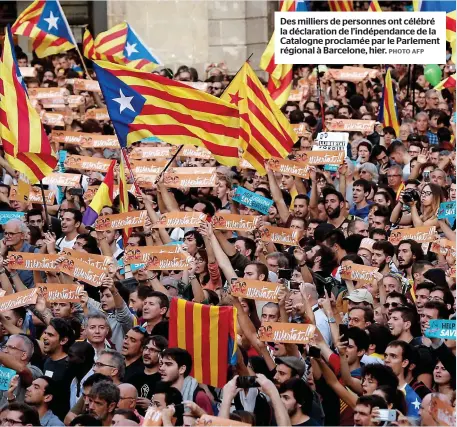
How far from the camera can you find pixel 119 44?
22.6 meters

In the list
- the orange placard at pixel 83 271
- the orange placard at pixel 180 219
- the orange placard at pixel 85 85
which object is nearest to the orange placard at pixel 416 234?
the orange placard at pixel 180 219

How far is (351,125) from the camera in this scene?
62.5 ft

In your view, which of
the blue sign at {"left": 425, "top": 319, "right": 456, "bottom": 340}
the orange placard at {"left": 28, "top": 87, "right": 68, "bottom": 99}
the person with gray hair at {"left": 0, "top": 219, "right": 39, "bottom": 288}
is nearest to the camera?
the blue sign at {"left": 425, "top": 319, "right": 456, "bottom": 340}

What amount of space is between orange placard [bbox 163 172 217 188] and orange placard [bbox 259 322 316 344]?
413cm

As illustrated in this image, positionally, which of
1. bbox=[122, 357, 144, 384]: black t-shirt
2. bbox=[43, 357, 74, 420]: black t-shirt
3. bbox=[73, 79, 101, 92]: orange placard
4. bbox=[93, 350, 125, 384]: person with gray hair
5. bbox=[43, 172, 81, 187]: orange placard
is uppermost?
bbox=[73, 79, 101, 92]: orange placard

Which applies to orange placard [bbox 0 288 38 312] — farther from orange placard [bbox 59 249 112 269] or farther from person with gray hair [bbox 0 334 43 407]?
orange placard [bbox 59 249 112 269]

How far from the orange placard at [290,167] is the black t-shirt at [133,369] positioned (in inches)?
188

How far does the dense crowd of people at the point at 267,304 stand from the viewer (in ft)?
33.5

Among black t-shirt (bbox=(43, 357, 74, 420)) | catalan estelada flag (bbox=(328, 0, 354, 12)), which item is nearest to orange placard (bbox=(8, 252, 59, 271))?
black t-shirt (bbox=(43, 357, 74, 420))

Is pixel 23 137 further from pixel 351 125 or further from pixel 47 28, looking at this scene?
pixel 47 28

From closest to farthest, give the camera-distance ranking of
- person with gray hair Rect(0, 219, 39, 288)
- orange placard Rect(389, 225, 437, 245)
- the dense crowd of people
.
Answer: the dense crowd of people
orange placard Rect(389, 225, 437, 245)
person with gray hair Rect(0, 219, 39, 288)

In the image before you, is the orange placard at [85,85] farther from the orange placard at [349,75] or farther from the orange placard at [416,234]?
the orange placard at [416,234]

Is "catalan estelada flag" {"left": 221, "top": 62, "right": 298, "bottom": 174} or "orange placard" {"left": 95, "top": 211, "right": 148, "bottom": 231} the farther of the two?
"catalan estelada flag" {"left": 221, "top": 62, "right": 298, "bottom": 174}

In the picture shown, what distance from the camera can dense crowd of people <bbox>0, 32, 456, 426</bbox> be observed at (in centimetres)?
1021
